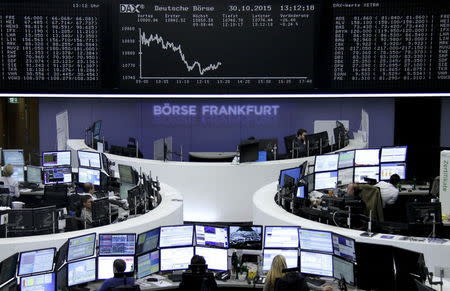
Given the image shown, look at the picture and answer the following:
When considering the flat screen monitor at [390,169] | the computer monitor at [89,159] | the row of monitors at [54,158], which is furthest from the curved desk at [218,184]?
the flat screen monitor at [390,169]

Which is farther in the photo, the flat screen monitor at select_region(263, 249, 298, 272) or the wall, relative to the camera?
the wall

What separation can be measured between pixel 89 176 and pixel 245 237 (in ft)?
16.9

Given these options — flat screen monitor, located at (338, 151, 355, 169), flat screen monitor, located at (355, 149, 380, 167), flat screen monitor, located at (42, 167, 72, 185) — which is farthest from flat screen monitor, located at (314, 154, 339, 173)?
flat screen monitor, located at (42, 167, 72, 185)

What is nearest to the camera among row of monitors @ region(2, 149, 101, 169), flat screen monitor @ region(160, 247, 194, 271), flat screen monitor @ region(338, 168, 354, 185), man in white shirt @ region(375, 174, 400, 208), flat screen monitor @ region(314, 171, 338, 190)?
flat screen monitor @ region(160, 247, 194, 271)

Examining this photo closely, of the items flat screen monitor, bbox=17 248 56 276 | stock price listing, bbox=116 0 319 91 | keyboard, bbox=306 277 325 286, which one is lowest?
keyboard, bbox=306 277 325 286

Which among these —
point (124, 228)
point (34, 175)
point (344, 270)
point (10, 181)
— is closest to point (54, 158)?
point (34, 175)

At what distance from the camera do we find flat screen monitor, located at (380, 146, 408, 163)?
12234mm

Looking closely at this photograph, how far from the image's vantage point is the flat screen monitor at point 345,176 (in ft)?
39.2

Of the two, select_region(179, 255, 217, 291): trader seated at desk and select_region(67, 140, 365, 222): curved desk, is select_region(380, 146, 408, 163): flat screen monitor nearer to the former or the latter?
select_region(67, 140, 365, 222): curved desk

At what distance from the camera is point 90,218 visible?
9148 millimetres

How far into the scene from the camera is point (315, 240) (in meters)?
7.88

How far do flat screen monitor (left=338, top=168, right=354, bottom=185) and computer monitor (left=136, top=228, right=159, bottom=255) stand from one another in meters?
4.64

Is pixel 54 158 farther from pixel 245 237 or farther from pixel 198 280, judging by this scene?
pixel 198 280

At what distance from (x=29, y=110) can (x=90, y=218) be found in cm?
1004
